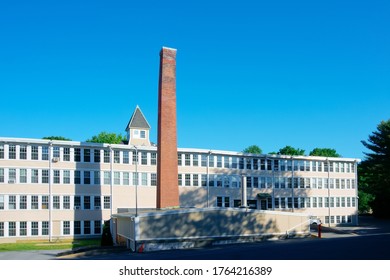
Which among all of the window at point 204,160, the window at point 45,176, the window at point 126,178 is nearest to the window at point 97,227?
the window at point 126,178

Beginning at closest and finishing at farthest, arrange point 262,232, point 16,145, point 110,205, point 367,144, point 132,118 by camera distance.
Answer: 1. point 262,232
2. point 16,145
3. point 110,205
4. point 132,118
5. point 367,144

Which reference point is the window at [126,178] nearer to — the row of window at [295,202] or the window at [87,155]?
→ the window at [87,155]

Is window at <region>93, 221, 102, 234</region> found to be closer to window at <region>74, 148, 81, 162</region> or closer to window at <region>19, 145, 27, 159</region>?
window at <region>74, 148, 81, 162</region>

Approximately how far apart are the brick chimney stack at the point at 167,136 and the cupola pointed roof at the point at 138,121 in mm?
20091

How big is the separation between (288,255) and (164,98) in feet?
66.5

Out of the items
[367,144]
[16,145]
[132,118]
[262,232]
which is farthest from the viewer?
[367,144]

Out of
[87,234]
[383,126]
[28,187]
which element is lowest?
[87,234]

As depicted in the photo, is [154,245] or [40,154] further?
[40,154]

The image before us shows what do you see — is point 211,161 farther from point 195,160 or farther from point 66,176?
point 66,176

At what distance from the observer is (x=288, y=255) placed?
22469 mm

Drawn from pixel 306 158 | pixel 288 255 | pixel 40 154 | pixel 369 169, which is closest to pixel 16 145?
pixel 40 154

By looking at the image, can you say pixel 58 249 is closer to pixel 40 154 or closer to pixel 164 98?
pixel 40 154

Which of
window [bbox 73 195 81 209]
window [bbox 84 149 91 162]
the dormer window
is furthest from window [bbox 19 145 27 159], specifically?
the dormer window

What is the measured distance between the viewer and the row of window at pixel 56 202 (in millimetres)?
44344
